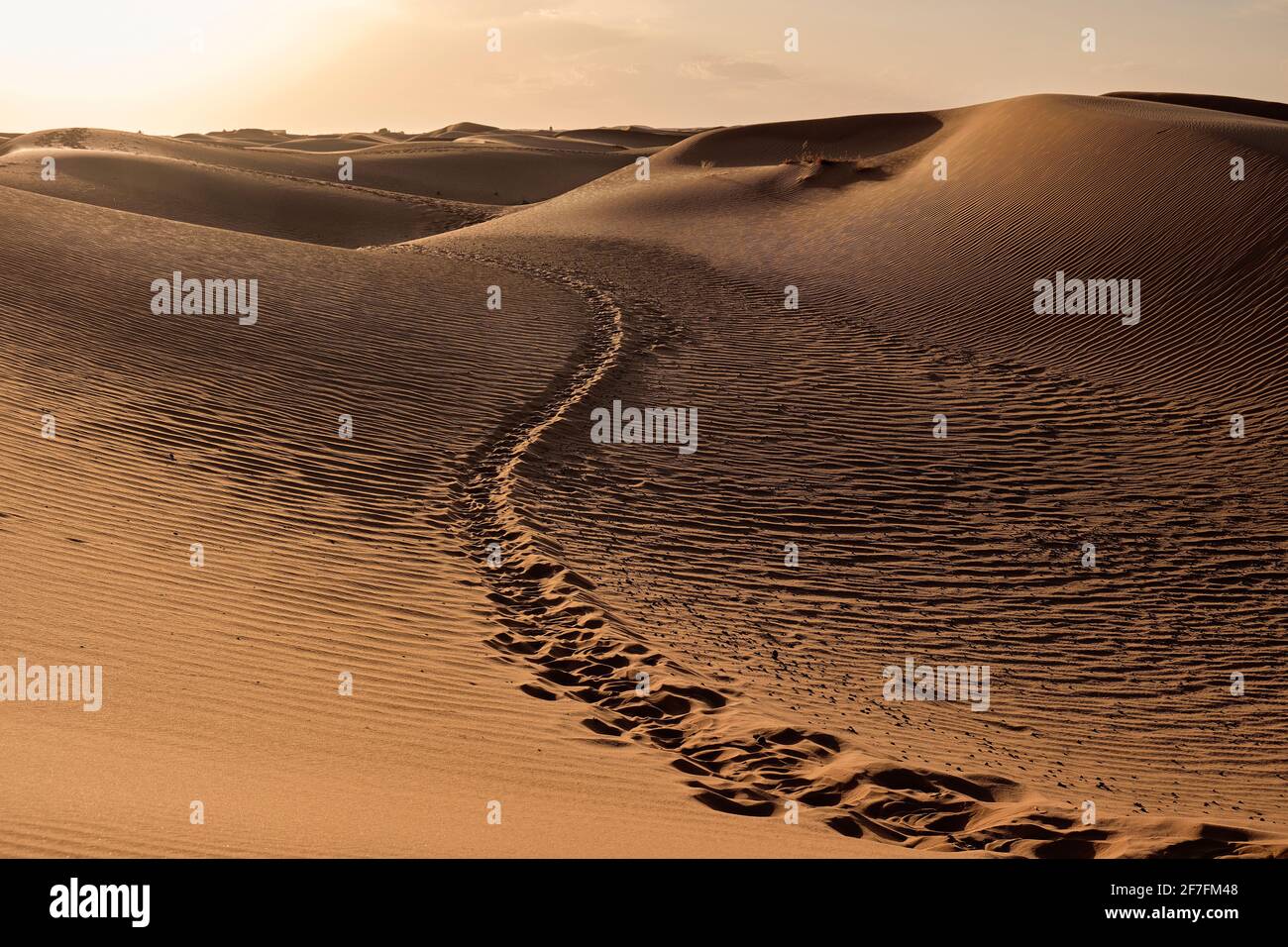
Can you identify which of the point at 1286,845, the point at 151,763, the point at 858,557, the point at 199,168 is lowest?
the point at 1286,845

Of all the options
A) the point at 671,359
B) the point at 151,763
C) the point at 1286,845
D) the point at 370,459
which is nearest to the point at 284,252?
the point at 671,359

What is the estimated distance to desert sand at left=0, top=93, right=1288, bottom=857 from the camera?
16.3 ft

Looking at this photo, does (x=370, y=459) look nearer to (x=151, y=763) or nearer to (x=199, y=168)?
(x=151, y=763)

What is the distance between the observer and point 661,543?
950 centimetres

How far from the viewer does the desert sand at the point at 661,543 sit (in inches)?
196

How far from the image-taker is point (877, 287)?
20391mm

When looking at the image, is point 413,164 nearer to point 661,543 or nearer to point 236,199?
point 236,199

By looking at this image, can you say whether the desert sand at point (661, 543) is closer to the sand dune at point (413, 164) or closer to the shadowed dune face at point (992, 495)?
the shadowed dune face at point (992, 495)

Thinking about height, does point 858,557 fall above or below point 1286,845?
above

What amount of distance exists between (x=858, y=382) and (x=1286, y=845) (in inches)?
398
